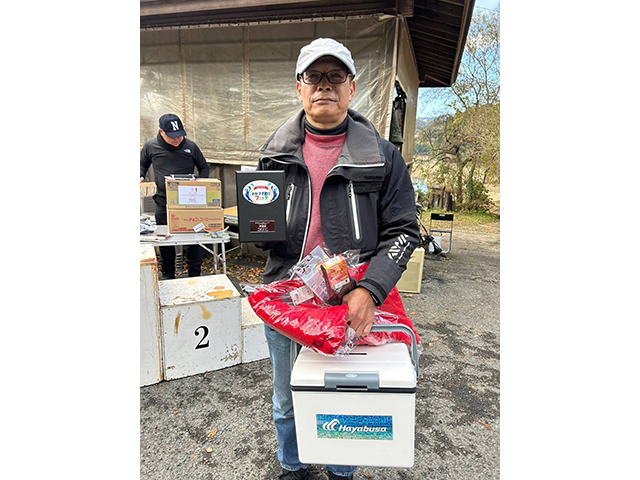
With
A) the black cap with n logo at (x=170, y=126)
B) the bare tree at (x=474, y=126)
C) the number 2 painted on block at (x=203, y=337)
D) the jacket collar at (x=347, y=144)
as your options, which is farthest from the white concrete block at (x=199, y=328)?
the bare tree at (x=474, y=126)

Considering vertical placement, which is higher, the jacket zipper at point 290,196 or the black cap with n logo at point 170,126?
the black cap with n logo at point 170,126

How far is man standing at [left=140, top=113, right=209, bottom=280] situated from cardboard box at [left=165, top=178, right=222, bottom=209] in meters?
0.70

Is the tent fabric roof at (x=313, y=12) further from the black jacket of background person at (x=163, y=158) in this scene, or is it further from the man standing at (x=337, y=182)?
the man standing at (x=337, y=182)

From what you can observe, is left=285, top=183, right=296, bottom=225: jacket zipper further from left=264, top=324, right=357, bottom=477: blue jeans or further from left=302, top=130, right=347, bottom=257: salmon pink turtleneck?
left=264, top=324, right=357, bottom=477: blue jeans

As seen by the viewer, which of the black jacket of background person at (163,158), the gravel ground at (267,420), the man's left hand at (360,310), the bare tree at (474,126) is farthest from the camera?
the bare tree at (474,126)

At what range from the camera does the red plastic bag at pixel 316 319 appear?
1.25 metres

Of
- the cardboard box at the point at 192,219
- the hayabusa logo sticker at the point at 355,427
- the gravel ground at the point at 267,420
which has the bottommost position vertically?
the gravel ground at the point at 267,420

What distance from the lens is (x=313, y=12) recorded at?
5266 millimetres

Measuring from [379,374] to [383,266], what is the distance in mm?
400

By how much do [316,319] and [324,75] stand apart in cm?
92

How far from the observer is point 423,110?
54.5ft

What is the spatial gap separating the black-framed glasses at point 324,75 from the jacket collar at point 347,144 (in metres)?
0.15

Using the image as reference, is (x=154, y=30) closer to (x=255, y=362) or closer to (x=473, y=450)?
(x=255, y=362)

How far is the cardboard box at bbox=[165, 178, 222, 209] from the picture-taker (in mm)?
4098
